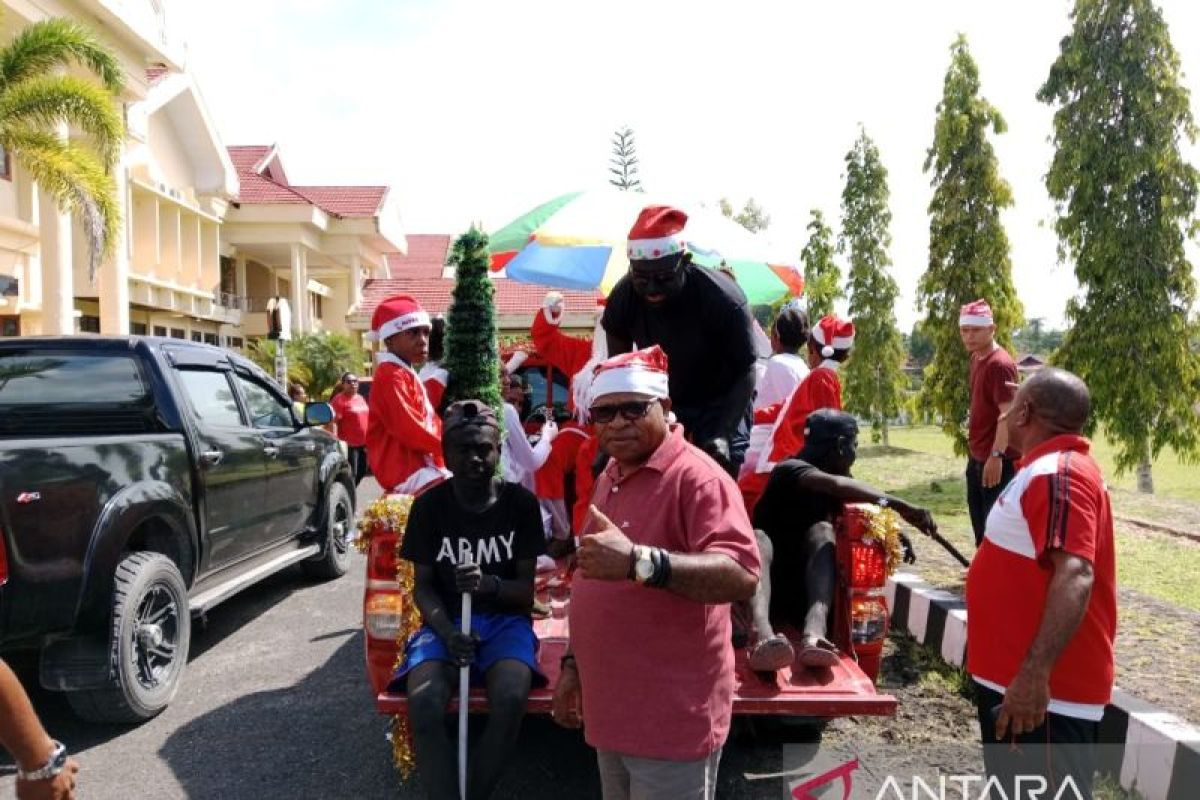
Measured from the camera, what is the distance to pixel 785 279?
745 centimetres

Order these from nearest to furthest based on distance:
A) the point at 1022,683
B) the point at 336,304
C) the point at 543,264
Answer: the point at 1022,683 < the point at 543,264 < the point at 336,304

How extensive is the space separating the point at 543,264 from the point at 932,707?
12.9 feet

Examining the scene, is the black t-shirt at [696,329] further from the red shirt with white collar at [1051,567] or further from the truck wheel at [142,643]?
the truck wheel at [142,643]

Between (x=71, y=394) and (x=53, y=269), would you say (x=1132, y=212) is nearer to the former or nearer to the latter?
(x=71, y=394)

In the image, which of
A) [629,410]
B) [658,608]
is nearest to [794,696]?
[658,608]

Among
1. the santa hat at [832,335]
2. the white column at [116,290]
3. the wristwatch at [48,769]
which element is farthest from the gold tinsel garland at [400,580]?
the white column at [116,290]

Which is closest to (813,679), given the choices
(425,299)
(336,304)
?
(425,299)

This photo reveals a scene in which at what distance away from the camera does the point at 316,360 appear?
21000mm

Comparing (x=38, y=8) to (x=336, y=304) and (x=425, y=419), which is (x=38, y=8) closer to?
(x=425, y=419)

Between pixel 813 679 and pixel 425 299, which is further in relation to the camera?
pixel 425 299

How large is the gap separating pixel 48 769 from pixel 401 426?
92.7 inches

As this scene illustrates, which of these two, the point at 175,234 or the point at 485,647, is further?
the point at 175,234

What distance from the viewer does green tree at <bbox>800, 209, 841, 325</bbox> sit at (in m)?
17.8

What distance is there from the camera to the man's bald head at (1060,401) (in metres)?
2.54
